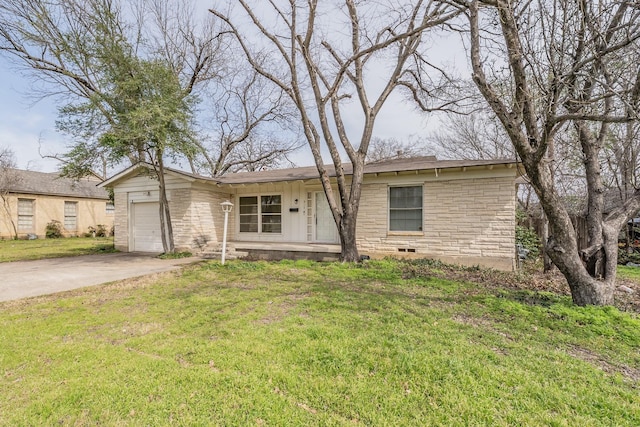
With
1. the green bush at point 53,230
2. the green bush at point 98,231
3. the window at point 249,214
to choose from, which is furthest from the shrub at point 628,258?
the green bush at point 53,230

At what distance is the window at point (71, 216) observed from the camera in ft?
66.7

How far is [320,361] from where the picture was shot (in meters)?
2.98

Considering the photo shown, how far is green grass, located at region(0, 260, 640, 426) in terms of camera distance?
2277mm

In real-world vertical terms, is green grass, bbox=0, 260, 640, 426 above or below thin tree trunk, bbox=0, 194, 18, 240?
below

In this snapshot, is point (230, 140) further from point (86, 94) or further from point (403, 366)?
point (403, 366)

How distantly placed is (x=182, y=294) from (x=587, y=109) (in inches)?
295

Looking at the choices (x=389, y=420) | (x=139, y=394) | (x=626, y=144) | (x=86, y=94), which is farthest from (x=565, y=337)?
(x=86, y=94)

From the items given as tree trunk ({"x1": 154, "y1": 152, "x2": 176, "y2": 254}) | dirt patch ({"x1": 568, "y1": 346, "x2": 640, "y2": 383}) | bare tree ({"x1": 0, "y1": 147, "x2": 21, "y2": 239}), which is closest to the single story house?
tree trunk ({"x1": 154, "y1": 152, "x2": 176, "y2": 254})

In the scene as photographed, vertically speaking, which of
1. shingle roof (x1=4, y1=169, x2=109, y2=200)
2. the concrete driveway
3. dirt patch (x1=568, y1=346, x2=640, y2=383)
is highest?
shingle roof (x1=4, y1=169, x2=109, y2=200)

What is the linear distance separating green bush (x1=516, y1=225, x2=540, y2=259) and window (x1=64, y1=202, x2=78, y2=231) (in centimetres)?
2640

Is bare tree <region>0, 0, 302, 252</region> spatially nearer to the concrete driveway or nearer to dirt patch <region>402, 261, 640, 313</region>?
the concrete driveway

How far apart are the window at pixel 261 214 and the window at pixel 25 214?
1617cm

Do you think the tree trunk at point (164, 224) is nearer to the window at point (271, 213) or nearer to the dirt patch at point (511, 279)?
the window at point (271, 213)

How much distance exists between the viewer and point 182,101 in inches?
375
